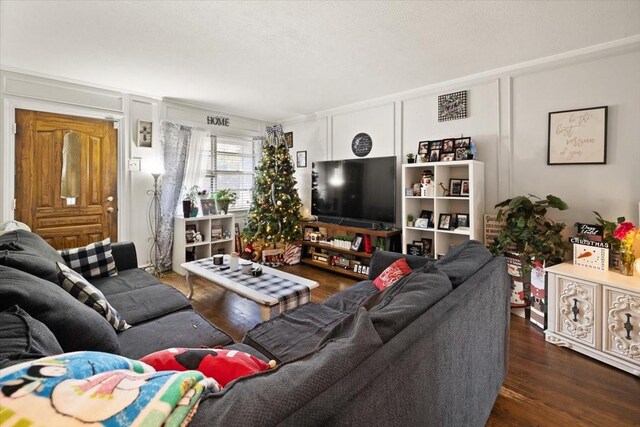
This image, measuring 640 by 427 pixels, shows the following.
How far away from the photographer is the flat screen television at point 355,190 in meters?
3.98

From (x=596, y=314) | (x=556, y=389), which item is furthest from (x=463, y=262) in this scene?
(x=596, y=314)

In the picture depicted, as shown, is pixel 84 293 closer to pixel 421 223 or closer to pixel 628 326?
pixel 421 223

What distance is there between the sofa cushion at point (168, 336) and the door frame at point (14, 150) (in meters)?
2.78

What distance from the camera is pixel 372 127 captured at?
176 inches

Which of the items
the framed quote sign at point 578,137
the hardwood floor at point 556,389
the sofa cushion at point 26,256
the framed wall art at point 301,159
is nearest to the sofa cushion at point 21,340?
the sofa cushion at point 26,256

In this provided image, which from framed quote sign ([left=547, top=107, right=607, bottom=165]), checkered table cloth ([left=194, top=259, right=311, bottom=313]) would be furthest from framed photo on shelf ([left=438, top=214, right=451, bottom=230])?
checkered table cloth ([left=194, top=259, right=311, bottom=313])

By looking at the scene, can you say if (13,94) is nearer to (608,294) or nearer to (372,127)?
(372,127)

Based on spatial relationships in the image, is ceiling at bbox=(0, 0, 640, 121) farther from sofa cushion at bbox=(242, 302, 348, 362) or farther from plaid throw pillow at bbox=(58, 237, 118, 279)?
sofa cushion at bbox=(242, 302, 348, 362)

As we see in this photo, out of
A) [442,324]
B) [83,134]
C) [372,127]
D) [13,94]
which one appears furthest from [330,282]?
[13,94]

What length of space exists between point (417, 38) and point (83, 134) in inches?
156

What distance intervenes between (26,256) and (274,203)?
11.1 ft

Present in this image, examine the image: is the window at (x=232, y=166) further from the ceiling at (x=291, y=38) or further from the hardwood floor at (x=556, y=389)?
the hardwood floor at (x=556, y=389)

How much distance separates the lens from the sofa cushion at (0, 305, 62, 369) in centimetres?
74

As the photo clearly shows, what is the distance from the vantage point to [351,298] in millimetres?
2273
